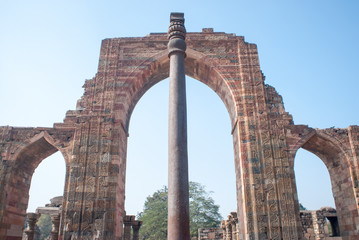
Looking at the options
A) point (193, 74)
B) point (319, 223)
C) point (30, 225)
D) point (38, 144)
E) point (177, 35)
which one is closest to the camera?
point (177, 35)

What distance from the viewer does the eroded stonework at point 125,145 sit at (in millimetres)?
8453

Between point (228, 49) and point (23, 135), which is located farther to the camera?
point (228, 49)

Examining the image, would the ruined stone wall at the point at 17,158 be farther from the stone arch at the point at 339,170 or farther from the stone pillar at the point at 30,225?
the stone arch at the point at 339,170

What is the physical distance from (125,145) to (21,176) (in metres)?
3.96

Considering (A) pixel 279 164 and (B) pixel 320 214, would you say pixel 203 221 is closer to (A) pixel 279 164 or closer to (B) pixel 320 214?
(B) pixel 320 214

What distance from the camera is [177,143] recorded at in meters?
5.64

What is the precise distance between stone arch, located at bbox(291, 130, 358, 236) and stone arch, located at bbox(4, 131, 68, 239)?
8634 mm

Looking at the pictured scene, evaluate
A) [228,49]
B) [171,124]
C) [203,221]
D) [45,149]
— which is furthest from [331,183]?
[203,221]

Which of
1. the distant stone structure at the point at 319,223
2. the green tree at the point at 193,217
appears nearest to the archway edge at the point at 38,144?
the distant stone structure at the point at 319,223

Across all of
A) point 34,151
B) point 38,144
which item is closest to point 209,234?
point 34,151

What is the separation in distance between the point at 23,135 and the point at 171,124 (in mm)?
6608

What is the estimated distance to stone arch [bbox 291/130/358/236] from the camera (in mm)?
9734

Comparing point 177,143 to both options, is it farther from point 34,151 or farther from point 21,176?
point 21,176

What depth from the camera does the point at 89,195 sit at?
8.57m
